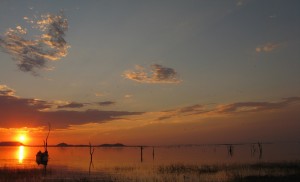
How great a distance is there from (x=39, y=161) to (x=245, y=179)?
4694cm

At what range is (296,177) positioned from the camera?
36188mm

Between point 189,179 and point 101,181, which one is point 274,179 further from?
point 101,181

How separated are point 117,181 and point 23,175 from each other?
46.5 feet

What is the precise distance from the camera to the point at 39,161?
2731 inches

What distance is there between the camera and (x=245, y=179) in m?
36.1

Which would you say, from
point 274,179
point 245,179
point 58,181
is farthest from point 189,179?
point 58,181

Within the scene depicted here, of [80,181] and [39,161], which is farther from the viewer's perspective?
[39,161]

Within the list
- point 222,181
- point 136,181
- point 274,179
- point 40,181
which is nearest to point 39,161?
point 40,181

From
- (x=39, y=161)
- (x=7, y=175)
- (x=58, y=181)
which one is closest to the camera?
(x=58, y=181)

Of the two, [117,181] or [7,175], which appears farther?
[7,175]

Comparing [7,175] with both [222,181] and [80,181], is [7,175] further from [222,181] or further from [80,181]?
[222,181]

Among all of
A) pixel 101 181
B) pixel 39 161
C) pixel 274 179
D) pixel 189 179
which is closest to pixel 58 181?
pixel 101 181

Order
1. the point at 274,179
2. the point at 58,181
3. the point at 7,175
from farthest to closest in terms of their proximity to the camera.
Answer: the point at 7,175 → the point at 58,181 → the point at 274,179

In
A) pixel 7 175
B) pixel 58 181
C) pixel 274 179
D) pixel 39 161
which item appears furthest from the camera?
pixel 39 161
